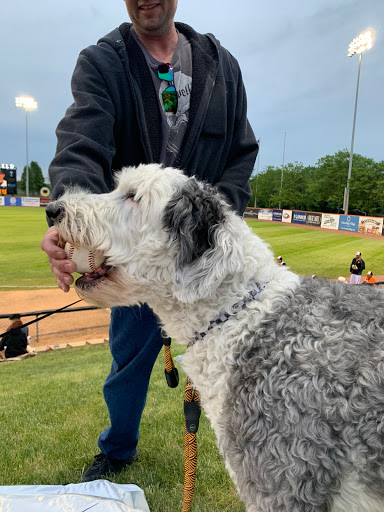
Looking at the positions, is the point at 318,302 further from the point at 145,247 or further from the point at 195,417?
the point at 195,417

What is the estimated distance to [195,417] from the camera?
8.81 ft

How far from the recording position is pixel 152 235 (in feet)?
7.02

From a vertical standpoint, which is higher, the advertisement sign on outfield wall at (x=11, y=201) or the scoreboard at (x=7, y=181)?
the scoreboard at (x=7, y=181)

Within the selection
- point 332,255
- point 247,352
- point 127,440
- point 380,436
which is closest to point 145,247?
point 247,352

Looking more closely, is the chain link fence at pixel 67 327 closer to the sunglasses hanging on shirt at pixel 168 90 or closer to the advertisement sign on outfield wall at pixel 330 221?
the sunglasses hanging on shirt at pixel 168 90

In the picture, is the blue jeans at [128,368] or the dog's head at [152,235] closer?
the dog's head at [152,235]

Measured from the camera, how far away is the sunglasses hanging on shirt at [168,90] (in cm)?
288

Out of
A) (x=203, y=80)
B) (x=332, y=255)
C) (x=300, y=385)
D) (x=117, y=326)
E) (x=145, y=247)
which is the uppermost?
(x=203, y=80)

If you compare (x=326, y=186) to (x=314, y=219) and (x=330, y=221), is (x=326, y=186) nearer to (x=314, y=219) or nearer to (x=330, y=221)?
(x=314, y=219)

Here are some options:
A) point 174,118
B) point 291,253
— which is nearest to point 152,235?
point 174,118

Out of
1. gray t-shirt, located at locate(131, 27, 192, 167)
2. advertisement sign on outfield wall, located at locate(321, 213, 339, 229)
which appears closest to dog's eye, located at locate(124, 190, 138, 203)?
gray t-shirt, located at locate(131, 27, 192, 167)

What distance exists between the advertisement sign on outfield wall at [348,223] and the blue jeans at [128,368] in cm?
4279

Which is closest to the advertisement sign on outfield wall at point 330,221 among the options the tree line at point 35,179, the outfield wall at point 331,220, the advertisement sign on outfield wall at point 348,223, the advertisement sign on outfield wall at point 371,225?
the outfield wall at point 331,220

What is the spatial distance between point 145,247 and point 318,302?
99 cm
